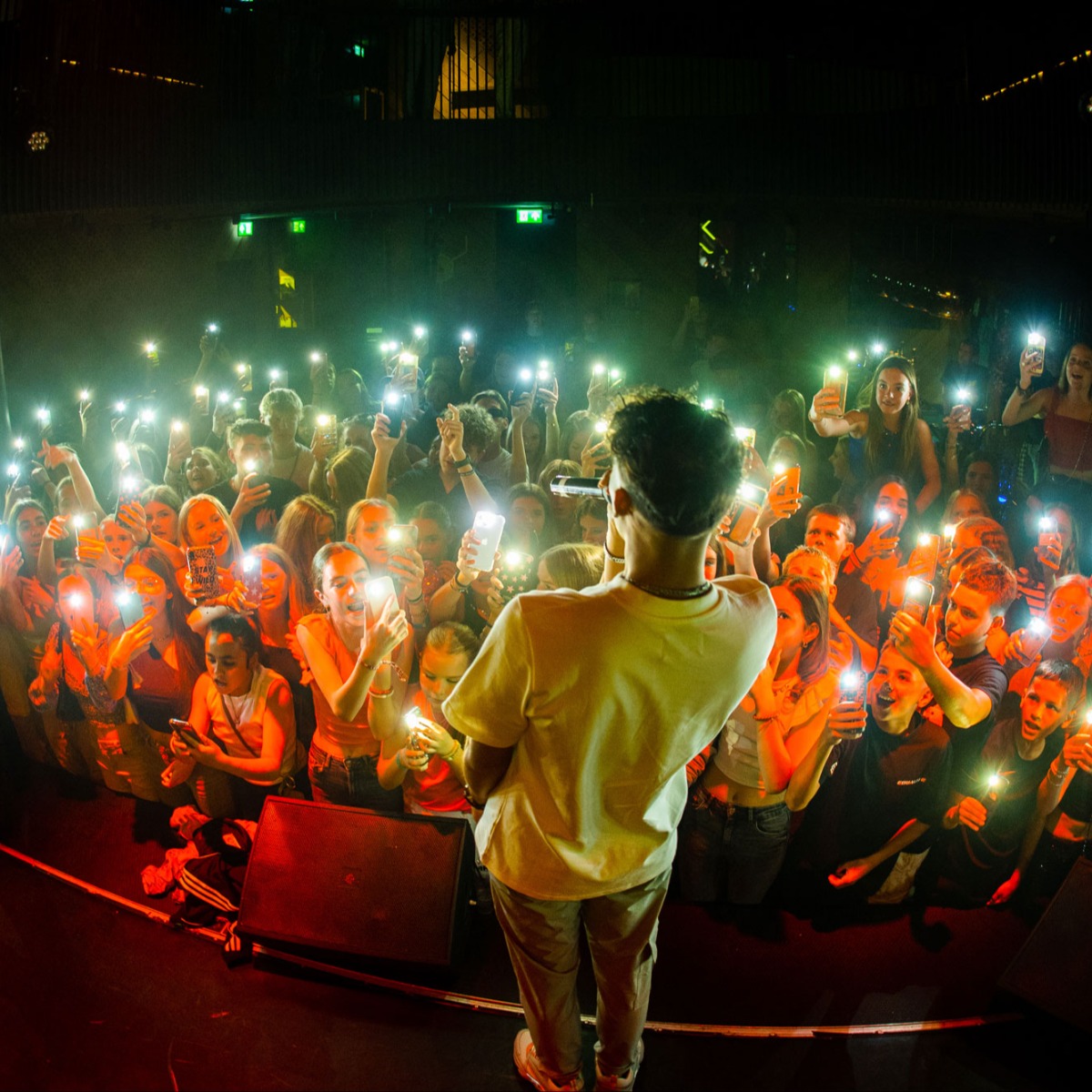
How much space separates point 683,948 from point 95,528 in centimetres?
332

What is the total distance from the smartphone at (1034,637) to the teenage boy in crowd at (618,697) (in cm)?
205

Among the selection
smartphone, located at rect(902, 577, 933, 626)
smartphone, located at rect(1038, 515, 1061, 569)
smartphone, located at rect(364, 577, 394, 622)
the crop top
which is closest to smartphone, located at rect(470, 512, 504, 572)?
smartphone, located at rect(364, 577, 394, 622)

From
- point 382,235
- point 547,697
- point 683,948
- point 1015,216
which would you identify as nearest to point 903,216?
point 1015,216

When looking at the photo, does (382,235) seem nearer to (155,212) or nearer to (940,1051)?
(155,212)

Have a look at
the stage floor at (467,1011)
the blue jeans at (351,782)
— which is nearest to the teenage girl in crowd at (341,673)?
the blue jeans at (351,782)

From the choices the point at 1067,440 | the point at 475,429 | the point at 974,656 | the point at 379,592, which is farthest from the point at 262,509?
the point at 1067,440

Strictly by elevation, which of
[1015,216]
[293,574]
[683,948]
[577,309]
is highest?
[1015,216]

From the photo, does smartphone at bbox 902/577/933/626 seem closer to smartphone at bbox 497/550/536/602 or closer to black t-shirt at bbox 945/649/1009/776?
black t-shirt at bbox 945/649/1009/776

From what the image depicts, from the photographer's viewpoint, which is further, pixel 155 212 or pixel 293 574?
pixel 155 212

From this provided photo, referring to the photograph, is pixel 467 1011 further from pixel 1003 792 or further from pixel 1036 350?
pixel 1036 350

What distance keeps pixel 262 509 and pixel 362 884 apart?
252cm

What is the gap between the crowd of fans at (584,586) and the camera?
9.66 feet

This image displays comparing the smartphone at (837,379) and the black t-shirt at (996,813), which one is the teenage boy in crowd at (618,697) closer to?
the black t-shirt at (996,813)

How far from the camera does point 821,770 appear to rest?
9.82ft
